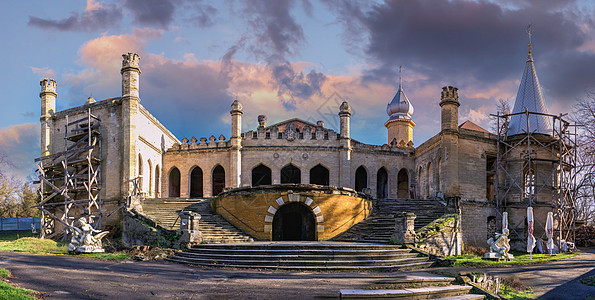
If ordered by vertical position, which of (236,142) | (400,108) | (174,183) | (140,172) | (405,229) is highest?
(400,108)

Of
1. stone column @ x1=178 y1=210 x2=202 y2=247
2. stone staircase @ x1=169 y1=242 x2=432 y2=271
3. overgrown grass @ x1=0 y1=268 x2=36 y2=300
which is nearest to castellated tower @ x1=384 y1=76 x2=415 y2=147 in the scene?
stone staircase @ x1=169 y1=242 x2=432 y2=271

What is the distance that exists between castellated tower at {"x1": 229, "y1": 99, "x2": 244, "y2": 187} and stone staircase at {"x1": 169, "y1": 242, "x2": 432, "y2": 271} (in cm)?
1488

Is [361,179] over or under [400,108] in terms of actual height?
under

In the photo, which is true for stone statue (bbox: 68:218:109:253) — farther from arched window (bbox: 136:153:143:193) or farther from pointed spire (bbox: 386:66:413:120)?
pointed spire (bbox: 386:66:413:120)

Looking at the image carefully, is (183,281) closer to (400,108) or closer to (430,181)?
(430,181)

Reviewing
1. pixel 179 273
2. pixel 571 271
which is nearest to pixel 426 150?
pixel 571 271

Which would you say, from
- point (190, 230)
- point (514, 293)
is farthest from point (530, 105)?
point (190, 230)

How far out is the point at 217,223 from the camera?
2534cm

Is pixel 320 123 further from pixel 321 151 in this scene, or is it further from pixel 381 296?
pixel 381 296

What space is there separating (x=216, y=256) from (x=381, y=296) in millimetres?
8427

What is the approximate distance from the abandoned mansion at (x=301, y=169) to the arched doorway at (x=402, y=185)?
0.72 metres

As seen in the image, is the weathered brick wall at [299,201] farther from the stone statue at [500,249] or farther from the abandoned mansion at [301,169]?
the stone statue at [500,249]

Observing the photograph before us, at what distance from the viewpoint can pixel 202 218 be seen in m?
25.9

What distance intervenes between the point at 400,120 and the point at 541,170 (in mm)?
16451
